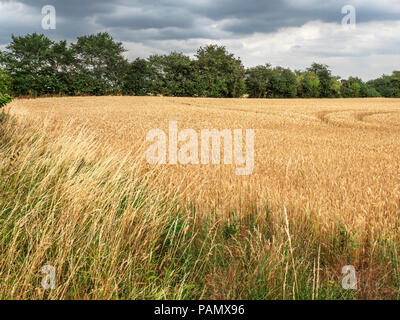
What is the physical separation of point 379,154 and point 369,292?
6528 millimetres

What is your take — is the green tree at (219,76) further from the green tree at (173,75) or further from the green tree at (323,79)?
the green tree at (323,79)

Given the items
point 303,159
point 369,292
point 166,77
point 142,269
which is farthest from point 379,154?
point 166,77

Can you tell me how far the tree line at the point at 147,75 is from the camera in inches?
1893

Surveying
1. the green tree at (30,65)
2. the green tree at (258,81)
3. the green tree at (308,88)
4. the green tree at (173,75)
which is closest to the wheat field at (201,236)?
the green tree at (30,65)

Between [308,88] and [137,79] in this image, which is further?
[308,88]

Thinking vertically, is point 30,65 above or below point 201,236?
above

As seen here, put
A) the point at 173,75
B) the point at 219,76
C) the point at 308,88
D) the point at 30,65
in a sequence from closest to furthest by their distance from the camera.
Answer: the point at 30,65 → the point at 173,75 → the point at 219,76 → the point at 308,88

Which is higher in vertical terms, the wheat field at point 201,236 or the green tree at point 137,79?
the green tree at point 137,79

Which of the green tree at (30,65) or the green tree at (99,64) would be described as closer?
the green tree at (30,65)

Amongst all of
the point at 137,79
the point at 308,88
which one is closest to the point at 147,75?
the point at 137,79

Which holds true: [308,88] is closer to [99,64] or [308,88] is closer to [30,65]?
[99,64]

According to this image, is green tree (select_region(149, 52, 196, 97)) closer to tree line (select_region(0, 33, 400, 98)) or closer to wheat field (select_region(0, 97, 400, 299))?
tree line (select_region(0, 33, 400, 98))

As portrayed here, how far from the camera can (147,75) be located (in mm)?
58250
